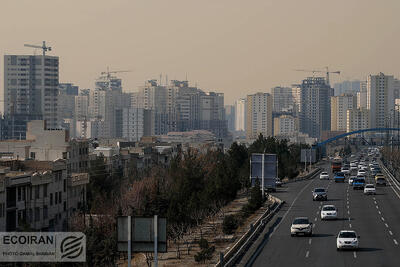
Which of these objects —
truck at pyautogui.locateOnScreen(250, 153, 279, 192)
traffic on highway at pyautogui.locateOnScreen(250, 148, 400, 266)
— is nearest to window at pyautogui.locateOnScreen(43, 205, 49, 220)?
truck at pyautogui.locateOnScreen(250, 153, 279, 192)

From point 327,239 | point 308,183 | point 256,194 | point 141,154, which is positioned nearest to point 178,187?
point 256,194

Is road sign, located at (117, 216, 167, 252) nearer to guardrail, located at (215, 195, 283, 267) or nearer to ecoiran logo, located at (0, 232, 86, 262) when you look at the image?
ecoiran logo, located at (0, 232, 86, 262)

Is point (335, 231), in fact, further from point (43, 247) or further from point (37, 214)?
point (37, 214)

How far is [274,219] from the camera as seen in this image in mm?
Result: 52812

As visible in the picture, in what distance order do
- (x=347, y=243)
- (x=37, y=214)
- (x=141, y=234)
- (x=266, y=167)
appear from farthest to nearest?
(x=266, y=167), (x=37, y=214), (x=347, y=243), (x=141, y=234)

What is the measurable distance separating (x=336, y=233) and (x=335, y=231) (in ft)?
3.09

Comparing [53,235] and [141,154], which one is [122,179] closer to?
[141,154]

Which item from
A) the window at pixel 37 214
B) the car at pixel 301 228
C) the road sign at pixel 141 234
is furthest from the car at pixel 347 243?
the window at pixel 37 214

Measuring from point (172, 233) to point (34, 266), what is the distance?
16421 mm

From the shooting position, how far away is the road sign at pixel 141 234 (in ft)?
83.8

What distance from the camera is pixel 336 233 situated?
44.1 m

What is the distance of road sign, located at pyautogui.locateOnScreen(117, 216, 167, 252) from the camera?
25547 mm
